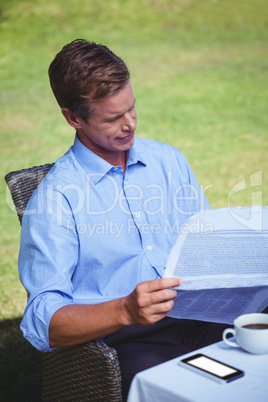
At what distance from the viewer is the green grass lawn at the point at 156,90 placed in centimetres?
576

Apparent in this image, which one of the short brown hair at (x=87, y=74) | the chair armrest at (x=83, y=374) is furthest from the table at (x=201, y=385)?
the short brown hair at (x=87, y=74)

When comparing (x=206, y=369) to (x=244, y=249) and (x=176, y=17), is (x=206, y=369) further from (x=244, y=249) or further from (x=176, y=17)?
(x=176, y=17)

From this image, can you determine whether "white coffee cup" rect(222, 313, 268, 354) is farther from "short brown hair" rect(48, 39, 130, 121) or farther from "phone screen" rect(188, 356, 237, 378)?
"short brown hair" rect(48, 39, 130, 121)

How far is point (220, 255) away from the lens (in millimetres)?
1662

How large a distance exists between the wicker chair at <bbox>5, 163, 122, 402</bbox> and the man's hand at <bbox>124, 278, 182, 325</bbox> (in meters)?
0.23

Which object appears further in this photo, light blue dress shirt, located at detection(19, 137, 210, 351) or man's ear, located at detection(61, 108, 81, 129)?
man's ear, located at detection(61, 108, 81, 129)

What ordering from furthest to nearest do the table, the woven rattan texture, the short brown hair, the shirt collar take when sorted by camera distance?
1. the woven rattan texture
2. the shirt collar
3. the short brown hair
4. the table

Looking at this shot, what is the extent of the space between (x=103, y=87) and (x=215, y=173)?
218 inches

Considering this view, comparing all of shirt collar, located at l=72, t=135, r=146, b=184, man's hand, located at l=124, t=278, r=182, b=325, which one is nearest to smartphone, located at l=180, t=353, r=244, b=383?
man's hand, located at l=124, t=278, r=182, b=325

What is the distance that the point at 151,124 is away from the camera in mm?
9633

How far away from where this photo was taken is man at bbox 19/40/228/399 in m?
1.86

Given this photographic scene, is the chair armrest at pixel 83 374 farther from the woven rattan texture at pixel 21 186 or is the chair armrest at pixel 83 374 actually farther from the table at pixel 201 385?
the woven rattan texture at pixel 21 186

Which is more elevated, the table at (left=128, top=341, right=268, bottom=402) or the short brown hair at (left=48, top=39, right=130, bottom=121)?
the short brown hair at (left=48, top=39, right=130, bottom=121)

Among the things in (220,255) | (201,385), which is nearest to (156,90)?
(220,255)
